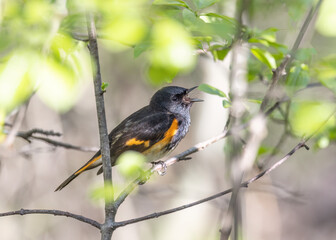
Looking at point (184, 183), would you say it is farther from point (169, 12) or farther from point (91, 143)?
point (169, 12)

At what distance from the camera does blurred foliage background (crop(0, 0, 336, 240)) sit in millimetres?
1499

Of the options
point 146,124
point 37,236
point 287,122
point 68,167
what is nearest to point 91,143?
point 68,167

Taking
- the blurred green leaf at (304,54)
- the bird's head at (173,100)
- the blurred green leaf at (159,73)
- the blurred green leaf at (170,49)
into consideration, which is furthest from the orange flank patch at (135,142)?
the blurred green leaf at (170,49)

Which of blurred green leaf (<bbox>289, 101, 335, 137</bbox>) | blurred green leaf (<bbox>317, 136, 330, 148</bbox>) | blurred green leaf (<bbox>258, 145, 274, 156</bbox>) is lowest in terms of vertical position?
blurred green leaf (<bbox>289, 101, 335, 137</bbox>)

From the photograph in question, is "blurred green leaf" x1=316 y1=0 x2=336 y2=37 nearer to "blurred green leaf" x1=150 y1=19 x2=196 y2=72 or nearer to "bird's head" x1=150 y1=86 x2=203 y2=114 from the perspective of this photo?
"blurred green leaf" x1=150 y1=19 x2=196 y2=72

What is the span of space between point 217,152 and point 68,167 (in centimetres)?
227

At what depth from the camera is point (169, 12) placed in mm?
1955

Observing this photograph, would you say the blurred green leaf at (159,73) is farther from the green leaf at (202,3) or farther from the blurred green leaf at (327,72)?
the blurred green leaf at (327,72)

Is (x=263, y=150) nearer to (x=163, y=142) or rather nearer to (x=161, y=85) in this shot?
(x=163, y=142)

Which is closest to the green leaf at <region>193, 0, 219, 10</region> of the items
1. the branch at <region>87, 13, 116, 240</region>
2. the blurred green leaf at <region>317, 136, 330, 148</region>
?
the branch at <region>87, 13, 116, 240</region>

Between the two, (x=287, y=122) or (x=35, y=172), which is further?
(x=35, y=172)

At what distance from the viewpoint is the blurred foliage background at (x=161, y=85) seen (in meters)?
1.50

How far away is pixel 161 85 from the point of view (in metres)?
2.78

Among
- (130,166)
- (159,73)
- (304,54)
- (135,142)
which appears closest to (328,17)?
(304,54)
